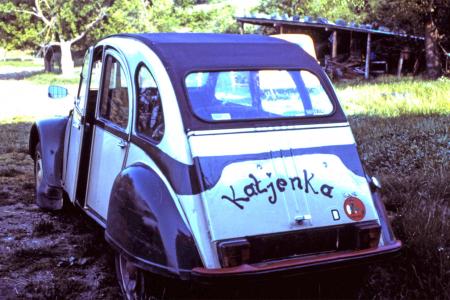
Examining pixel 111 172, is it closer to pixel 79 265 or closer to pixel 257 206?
pixel 79 265

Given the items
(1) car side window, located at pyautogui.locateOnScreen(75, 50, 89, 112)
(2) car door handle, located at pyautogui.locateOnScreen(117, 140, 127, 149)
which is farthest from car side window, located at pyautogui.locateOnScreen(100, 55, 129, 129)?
(1) car side window, located at pyautogui.locateOnScreen(75, 50, 89, 112)

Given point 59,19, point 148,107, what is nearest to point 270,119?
point 148,107

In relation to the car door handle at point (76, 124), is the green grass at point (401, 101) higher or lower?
lower

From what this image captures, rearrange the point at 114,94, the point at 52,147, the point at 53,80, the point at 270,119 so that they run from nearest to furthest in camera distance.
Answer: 1. the point at 270,119
2. the point at 114,94
3. the point at 52,147
4. the point at 53,80

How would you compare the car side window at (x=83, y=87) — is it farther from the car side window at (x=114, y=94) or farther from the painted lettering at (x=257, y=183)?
the painted lettering at (x=257, y=183)

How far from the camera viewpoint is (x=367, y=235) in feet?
11.5

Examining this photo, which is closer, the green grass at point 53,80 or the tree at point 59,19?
the green grass at point 53,80

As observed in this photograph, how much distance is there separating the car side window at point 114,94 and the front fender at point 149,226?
71cm

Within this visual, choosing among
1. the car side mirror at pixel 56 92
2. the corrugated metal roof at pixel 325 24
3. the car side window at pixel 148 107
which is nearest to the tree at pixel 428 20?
the corrugated metal roof at pixel 325 24

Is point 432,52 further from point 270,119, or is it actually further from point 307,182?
point 307,182

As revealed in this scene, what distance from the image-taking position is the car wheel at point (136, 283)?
340cm

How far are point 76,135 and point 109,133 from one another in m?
0.87

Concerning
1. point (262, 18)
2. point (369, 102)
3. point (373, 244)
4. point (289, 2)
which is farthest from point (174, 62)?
point (289, 2)

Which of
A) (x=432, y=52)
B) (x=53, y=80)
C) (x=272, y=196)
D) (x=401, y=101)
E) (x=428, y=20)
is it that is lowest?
(x=53, y=80)
